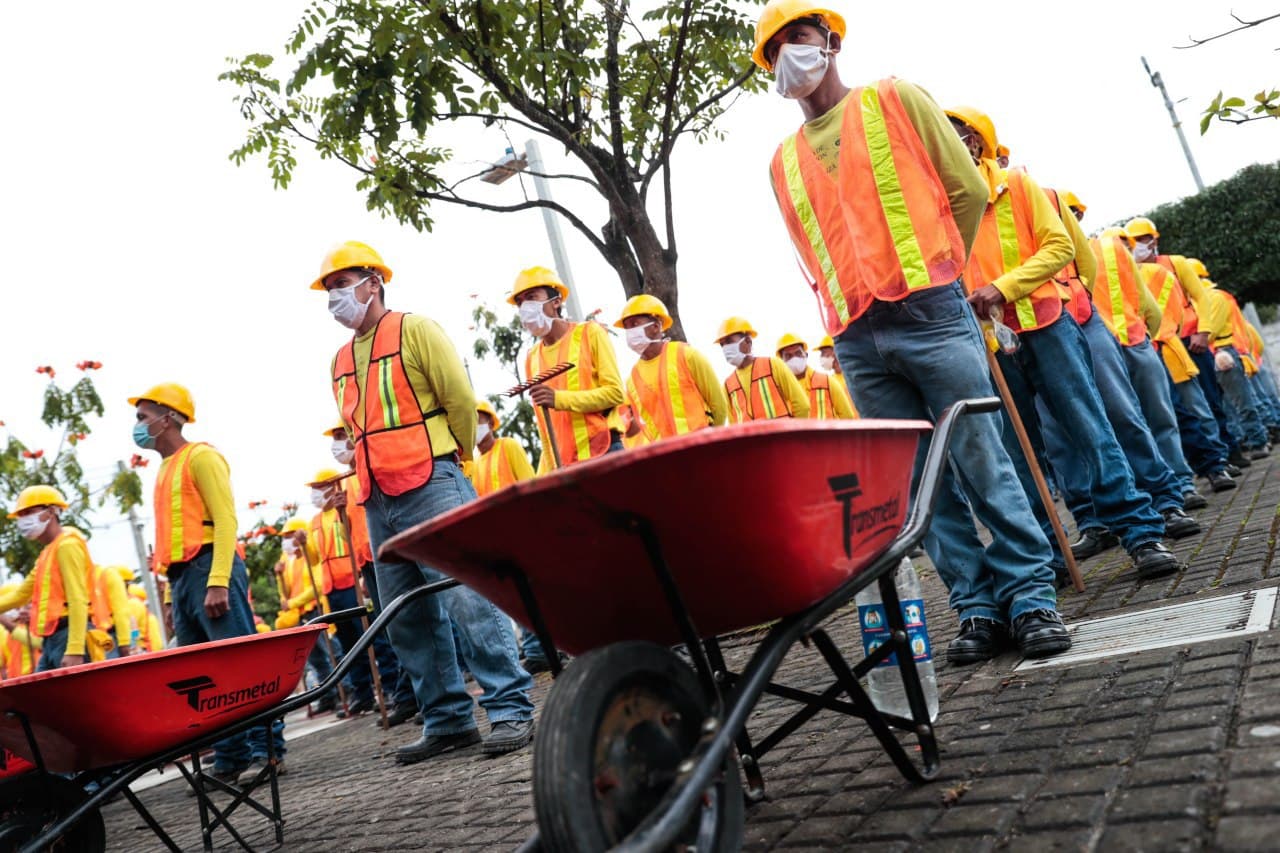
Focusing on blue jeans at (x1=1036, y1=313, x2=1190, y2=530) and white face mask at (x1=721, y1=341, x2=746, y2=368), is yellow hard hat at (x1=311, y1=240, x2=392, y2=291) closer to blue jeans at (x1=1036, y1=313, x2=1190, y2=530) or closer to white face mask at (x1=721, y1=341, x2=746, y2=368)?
blue jeans at (x1=1036, y1=313, x2=1190, y2=530)

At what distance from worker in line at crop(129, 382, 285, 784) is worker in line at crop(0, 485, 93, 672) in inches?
53.5

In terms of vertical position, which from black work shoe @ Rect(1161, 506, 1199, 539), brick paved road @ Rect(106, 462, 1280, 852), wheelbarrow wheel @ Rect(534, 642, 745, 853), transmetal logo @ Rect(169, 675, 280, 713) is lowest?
brick paved road @ Rect(106, 462, 1280, 852)

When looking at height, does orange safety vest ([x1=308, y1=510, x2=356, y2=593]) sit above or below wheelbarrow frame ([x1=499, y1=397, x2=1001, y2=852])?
above

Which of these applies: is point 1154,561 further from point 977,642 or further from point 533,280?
point 533,280

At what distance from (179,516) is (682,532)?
4.41m

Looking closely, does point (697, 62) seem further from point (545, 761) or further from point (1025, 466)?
point (545, 761)

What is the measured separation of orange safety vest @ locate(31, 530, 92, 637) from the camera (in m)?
7.05

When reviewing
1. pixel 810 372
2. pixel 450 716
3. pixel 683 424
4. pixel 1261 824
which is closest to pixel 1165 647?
pixel 1261 824

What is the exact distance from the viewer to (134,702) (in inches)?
122

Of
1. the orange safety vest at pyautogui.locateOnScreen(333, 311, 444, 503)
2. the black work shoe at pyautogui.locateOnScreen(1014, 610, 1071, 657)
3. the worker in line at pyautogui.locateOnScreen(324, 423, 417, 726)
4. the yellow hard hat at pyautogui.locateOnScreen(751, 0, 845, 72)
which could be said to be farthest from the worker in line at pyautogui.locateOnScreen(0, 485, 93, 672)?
the black work shoe at pyautogui.locateOnScreen(1014, 610, 1071, 657)

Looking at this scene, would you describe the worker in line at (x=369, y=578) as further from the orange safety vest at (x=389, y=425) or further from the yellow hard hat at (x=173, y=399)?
the orange safety vest at (x=389, y=425)

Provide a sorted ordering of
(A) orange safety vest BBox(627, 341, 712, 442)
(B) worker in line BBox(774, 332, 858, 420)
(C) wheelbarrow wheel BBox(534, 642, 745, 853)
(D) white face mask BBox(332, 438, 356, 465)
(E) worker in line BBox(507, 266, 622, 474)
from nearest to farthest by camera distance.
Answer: (C) wheelbarrow wheel BBox(534, 642, 745, 853) → (E) worker in line BBox(507, 266, 622, 474) → (A) orange safety vest BBox(627, 341, 712, 442) → (D) white face mask BBox(332, 438, 356, 465) → (B) worker in line BBox(774, 332, 858, 420)

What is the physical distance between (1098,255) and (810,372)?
5.36 meters

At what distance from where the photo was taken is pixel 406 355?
483 cm
